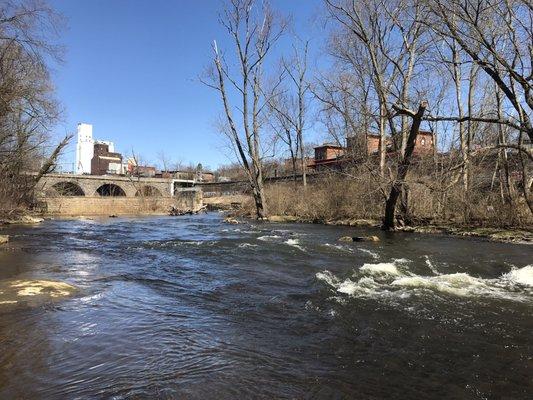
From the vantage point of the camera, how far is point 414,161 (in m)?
23.9

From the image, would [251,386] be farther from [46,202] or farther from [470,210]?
[46,202]

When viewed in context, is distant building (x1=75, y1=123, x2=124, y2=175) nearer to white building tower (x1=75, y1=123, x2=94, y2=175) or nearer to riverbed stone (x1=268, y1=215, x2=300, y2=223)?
white building tower (x1=75, y1=123, x2=94, y2=175)

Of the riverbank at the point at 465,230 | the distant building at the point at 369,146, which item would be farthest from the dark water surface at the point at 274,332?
the distant building at the point at 369,146

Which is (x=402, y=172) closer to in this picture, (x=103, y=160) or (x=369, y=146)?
(x=369, y=146)

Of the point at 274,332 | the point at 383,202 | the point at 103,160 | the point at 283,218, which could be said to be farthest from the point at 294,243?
the point at 103,160

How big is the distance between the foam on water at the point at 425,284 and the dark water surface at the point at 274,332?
0.04 meters

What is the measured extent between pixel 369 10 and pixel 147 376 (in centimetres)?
2485

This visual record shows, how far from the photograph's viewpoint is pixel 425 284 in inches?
356

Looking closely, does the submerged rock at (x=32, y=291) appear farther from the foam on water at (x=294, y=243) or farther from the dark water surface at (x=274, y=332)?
the foam on water at (x=294, y=243)

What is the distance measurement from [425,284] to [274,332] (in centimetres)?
434

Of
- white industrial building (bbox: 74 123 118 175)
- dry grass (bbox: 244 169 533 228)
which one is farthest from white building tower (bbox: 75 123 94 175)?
dry grass (bbox: 244 169 533 228)

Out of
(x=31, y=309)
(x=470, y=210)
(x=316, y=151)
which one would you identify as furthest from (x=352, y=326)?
(x=316, y=151)

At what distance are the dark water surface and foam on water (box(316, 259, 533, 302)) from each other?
0.04 m

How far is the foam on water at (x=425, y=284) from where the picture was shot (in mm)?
8359
